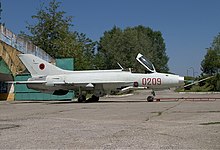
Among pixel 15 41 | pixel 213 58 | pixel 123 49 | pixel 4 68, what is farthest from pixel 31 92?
pixel 213 58

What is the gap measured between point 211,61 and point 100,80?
2013 inches

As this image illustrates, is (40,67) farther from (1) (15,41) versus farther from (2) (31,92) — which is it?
(1) (15,41)

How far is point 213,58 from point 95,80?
51.1 m

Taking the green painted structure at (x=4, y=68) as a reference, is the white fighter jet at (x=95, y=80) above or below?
below

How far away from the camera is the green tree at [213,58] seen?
2776 inches

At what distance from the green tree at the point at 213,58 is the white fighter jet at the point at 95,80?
48.0 metres

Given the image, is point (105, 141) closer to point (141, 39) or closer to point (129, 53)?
point (129, 53)

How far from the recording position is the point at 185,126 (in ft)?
30.4

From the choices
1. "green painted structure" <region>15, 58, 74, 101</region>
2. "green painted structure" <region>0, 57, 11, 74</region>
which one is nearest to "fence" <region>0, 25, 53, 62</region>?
"green painted structure" <region>0, 57, 11, 74</region>

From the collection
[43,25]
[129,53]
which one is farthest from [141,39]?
[43,25]

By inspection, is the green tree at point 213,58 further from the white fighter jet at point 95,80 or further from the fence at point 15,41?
the white fighter jet at point 95,80

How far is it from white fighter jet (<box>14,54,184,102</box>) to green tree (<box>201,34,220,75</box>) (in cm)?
4795

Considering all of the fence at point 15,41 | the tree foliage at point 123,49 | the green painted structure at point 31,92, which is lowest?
the green painted structure at point 31,92

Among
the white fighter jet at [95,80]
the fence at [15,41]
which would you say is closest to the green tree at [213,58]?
the fence at [15,41]
